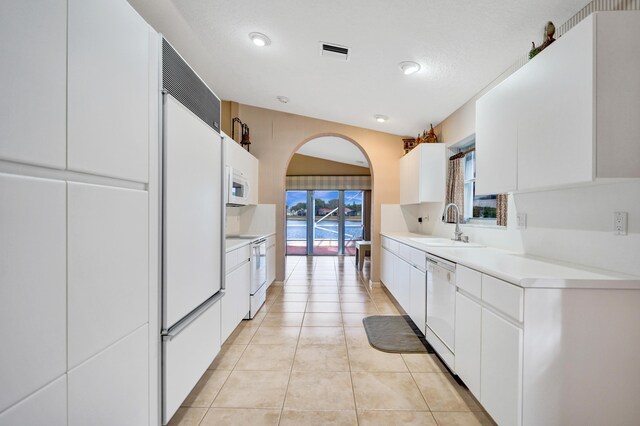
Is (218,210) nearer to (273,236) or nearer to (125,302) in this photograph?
(125,302)

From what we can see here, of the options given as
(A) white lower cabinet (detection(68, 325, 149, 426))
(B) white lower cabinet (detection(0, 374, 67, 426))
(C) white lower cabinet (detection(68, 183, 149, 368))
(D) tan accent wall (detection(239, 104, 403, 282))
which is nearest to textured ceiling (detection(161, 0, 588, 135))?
(D) tan accent wall (detection(239, 104, 403, 282))

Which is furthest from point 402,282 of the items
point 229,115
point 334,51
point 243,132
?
point 229,115

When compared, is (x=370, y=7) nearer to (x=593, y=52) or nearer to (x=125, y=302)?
(x=593, y=52)

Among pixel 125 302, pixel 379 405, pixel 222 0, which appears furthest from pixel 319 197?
pixel 125 302

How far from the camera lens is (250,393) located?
1.96m

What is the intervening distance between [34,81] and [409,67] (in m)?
2.75

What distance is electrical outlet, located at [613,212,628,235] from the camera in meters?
1.46

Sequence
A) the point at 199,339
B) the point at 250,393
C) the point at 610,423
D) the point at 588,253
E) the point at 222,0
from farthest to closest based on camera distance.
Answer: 1. the point at 222,0
2. the point at 250,393
3. the point at 199,339
4. the point at 588,253
5. the point at 610,423

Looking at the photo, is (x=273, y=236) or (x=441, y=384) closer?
(x=441, y=384)

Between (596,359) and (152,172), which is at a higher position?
(152,172)

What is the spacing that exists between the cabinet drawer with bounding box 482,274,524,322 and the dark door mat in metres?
1.22

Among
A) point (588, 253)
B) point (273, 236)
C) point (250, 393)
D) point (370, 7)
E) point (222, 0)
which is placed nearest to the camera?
point (588, 253)

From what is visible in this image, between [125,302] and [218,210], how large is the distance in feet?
3.38

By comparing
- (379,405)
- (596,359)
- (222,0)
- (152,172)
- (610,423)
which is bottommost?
(379,405)
